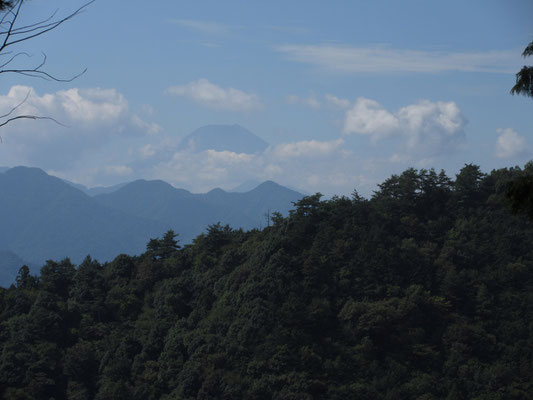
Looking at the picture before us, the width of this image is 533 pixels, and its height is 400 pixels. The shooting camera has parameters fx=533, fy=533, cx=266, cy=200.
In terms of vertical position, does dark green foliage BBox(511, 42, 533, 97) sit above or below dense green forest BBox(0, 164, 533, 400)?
above

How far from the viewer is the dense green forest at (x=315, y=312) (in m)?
33.0

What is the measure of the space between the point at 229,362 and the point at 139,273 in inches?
622

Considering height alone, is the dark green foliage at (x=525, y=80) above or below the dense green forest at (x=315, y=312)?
above

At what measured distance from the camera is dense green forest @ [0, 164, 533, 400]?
108 ft

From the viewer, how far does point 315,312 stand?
36156 mm

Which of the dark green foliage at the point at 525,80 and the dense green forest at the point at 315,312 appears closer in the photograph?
the dark green foliage at the point at 525,80

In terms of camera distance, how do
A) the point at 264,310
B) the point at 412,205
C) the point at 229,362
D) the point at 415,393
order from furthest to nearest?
the point at 412,205
the point at 264,310
the point at 229,362
the point at 415,393

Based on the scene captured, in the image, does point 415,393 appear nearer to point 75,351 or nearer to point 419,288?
point 419,288

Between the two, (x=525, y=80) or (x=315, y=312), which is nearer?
(x=525, y=80)

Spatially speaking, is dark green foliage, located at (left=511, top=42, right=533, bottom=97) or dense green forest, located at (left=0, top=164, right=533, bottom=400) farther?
dense green forest, located at (left=0, top=164, right=533, bottom=400)

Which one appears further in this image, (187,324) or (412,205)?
(412,205)

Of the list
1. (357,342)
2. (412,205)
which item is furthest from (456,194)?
(357,342)

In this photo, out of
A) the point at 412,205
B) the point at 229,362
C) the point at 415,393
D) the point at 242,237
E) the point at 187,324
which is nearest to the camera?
the point at 415,393

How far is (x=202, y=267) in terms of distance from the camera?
46.2 m
